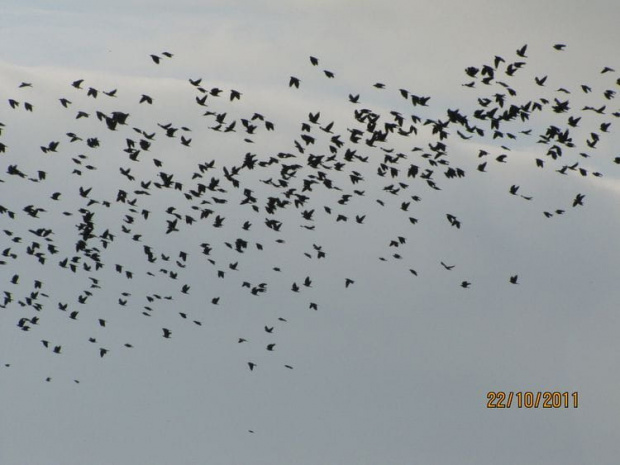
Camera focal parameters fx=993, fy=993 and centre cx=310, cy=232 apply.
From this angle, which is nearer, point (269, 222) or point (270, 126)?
point (270, 126)

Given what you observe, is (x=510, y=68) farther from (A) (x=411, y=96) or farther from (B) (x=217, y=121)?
(B) (x=217, y=121)

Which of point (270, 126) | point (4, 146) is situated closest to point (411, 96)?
point (270, 126)

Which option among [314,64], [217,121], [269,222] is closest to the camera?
[314,64]

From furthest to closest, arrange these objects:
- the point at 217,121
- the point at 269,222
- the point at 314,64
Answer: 1. the point at 269,222
2. the point at 217,121
3. the point at 314,64

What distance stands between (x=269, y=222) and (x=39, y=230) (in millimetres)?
12577

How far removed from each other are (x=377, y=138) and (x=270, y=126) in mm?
5111

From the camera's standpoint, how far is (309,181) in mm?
48969

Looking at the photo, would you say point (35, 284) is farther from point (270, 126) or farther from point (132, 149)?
point (270, 126)

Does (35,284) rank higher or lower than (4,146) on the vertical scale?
lower

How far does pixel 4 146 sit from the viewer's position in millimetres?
48625

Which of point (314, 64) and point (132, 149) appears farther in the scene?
point (132, 149)

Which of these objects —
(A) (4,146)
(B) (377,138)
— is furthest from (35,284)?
(B) (377,138)

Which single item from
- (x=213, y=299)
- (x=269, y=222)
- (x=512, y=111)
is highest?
(x=512, y=111)

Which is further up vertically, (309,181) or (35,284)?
(309,181)
